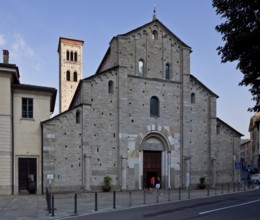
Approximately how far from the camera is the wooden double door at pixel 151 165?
3322 cm

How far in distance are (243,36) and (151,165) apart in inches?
951

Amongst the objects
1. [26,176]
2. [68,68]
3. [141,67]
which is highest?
[68,68]

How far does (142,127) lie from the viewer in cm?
3291

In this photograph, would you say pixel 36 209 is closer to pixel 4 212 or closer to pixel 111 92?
pixel 4 212

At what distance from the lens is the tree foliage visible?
1102cm

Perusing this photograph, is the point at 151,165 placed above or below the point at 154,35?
below

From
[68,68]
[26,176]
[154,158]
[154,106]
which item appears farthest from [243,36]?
[68,68]

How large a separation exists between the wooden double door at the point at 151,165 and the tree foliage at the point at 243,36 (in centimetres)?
2191

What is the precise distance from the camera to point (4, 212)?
55.9 ft

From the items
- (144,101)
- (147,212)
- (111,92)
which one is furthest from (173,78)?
(147,212)

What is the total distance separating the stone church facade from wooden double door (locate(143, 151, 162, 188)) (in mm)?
100

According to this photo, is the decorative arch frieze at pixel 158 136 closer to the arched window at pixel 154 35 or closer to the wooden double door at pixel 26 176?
the arched window at pixel 154 35

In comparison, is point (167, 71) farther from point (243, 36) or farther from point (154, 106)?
point (243, 36)

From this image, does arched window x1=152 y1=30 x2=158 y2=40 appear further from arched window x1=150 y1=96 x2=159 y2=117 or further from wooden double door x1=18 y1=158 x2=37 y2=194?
wooden double door x1=18 y1=158 x2=37 y2=194
